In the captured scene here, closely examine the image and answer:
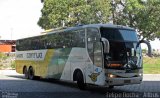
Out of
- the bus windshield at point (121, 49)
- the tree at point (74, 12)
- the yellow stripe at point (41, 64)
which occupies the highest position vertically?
the tree at point (74, 12)

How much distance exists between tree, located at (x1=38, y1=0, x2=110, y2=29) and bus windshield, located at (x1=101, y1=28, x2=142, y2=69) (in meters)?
33.7

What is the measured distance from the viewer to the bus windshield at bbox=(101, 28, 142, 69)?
59.5 feet

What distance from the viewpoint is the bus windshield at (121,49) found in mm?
18125

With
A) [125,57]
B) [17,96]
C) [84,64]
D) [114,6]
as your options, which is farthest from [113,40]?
[114,6]

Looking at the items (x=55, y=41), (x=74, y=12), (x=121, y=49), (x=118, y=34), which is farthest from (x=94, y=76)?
(x=74, y=12)

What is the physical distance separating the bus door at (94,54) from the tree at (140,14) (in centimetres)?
3942

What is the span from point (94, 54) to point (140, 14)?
41156 mm

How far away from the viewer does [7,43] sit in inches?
3275

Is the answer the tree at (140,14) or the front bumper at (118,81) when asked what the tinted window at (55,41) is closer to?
the front bumper at (118,81)

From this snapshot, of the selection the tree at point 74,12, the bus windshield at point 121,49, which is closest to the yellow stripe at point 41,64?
the bus windshield at point 121,49

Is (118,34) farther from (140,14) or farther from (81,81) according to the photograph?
(140,14)

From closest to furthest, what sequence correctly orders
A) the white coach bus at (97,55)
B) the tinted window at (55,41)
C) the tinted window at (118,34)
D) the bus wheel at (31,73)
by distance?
1. the white coach bus at (97,55)
2. the tinted window at (118,34)
3. the tinted window at (55,41)
4. the bus wheel at (31,73)

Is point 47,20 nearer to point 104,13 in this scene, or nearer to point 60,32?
point 104,13

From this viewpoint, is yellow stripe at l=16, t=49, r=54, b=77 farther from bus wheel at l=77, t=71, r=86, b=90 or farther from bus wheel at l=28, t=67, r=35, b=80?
bus wheel at l=77, t=71, r=86, b=90
